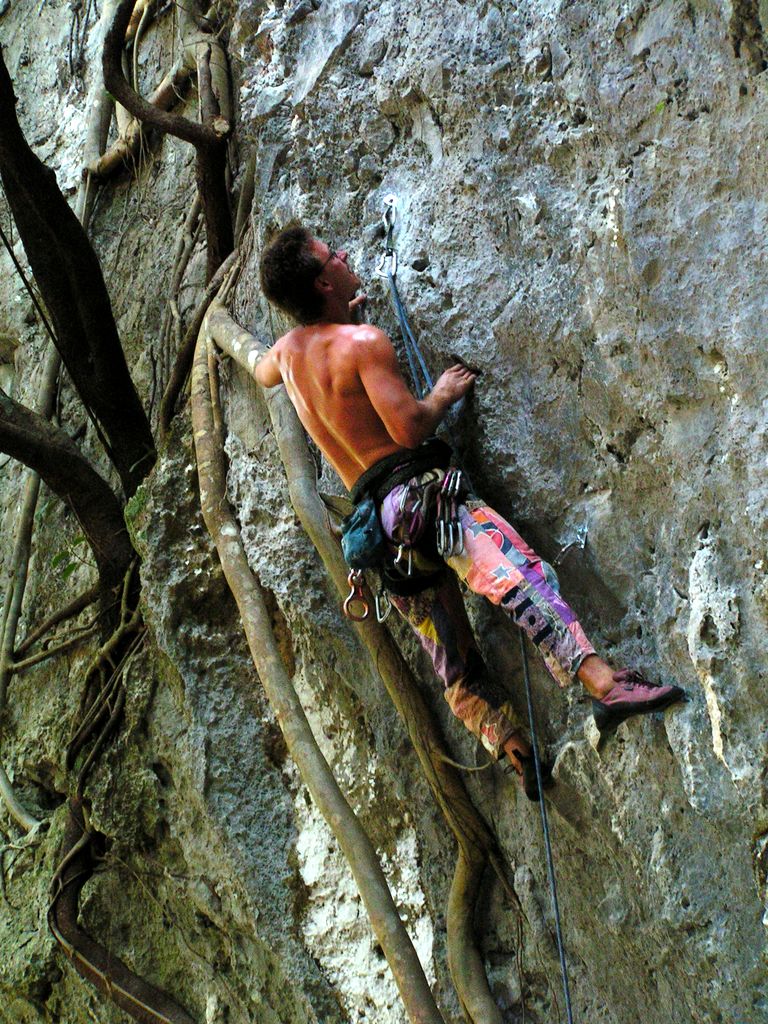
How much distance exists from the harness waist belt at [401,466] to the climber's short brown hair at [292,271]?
438mm

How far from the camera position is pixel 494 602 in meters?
2.40

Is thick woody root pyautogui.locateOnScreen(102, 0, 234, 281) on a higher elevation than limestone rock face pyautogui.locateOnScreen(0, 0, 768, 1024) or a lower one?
higher

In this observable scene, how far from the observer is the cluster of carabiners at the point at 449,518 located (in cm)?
249

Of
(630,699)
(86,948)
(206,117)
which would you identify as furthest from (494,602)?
(206,117)

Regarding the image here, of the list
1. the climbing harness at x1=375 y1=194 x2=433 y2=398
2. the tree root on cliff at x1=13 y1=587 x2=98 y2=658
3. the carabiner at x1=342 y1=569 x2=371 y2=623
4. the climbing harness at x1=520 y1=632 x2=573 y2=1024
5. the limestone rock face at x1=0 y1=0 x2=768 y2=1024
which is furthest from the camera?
the tree root on cliff at x1=13 y1=587 x2=98 y2=658

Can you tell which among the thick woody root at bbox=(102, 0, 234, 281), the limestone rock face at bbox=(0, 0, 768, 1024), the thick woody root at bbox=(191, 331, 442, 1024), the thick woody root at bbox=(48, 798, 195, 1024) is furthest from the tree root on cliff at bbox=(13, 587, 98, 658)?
the thick woody root at bbox=(102, 0, 234, 281)

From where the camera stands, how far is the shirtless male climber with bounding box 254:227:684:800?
94.2 inches

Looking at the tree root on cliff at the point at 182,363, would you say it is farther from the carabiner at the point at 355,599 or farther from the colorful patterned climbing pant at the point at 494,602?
the colorful patterned climbing pant at the point at 494,602

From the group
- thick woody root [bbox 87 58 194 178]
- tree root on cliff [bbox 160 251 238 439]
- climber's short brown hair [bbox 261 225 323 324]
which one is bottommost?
climber's short brown hair [bbox 261 225 323 324]

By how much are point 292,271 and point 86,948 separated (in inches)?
119

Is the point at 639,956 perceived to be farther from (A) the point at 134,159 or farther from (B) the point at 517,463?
(A) the point at 134,159

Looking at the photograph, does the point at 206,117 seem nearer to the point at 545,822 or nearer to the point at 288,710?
the point at 288,710

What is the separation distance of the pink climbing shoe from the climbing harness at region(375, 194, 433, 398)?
0.96 meters

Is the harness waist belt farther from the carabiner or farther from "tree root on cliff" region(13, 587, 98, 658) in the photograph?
"tree root on cliff" region(13, 587, 98, 658)
